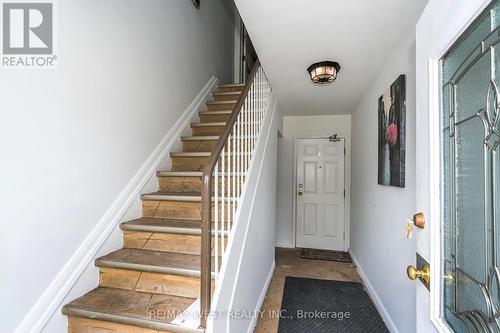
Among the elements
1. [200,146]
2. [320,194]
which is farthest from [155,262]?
[320,194]

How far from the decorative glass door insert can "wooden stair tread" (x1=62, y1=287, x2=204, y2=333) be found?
1015 millimetres

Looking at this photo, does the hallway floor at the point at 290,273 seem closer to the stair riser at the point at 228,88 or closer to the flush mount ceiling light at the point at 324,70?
the flush mount ceiling light at the point at 324,70

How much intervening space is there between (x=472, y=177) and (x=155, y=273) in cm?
154

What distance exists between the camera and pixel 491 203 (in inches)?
24.6

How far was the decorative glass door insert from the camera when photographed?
24.1 inches

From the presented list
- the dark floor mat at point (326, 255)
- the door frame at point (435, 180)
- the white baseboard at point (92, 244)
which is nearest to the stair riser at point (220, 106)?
the white baseboard at point (92, 244)

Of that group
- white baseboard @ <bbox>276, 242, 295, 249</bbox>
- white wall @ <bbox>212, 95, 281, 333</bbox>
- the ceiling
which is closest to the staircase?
white wall @ <bbox>212, 95, 281, 333</bbox>

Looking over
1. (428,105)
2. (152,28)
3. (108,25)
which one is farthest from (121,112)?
(428,105)

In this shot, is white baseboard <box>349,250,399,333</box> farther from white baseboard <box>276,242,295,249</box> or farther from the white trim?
the white trim

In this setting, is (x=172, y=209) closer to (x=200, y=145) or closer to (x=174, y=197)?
(x=174, y=197)

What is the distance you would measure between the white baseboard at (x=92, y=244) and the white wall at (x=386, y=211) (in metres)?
1.96

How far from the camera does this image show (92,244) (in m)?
1.53

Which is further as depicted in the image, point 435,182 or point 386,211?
point 386,211

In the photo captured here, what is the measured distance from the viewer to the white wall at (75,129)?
3.72 feet
